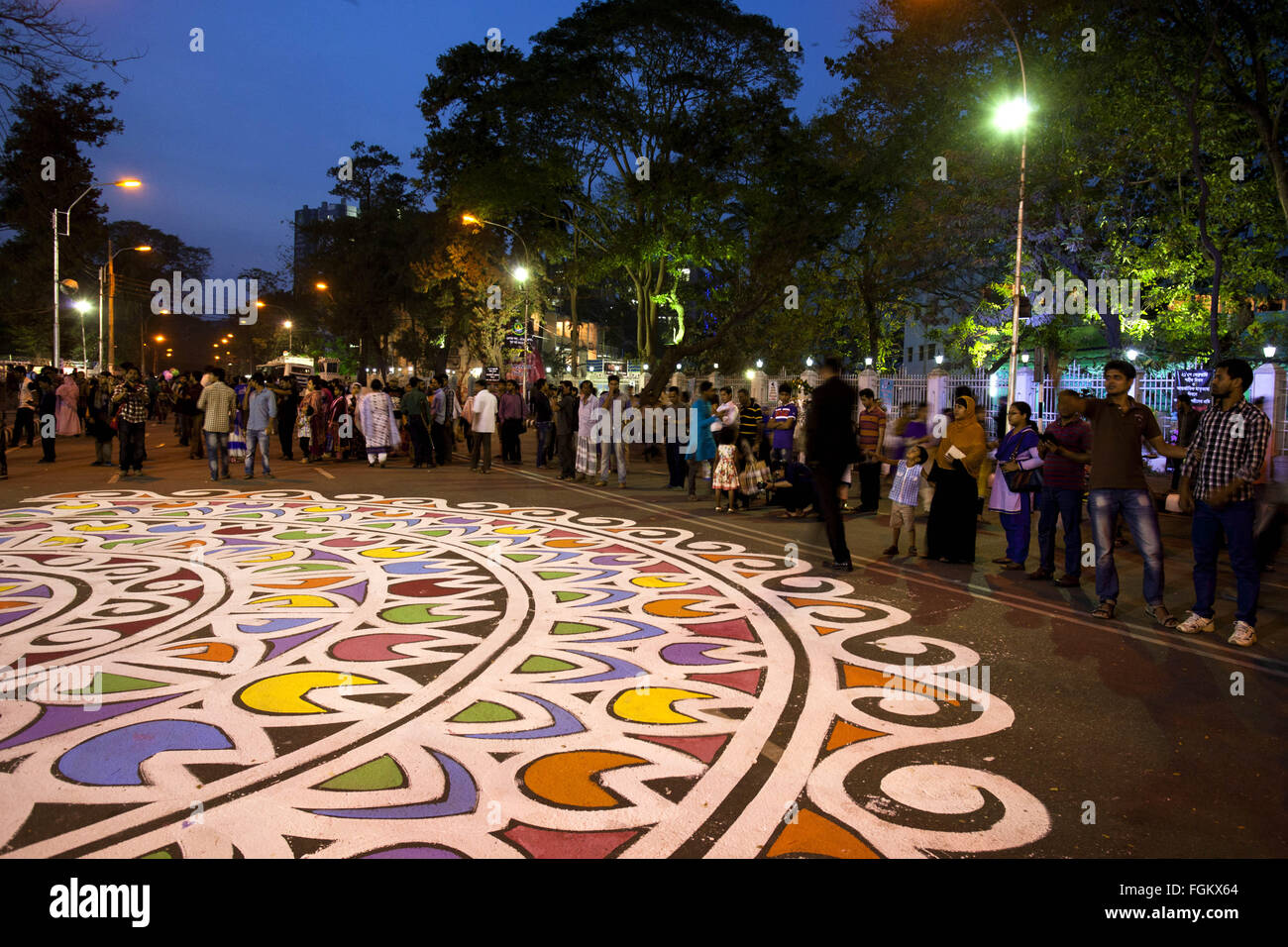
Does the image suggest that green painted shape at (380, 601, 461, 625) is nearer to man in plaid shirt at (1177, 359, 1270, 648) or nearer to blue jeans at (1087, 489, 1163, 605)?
blue jeans at (1087, 489, 1163, 605)

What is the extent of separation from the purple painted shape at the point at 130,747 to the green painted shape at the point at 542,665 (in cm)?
164

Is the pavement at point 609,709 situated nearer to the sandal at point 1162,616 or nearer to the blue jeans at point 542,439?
the sandal at point 1162,616

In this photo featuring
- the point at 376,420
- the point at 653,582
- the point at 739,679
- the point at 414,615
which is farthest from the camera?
the point at 376,420

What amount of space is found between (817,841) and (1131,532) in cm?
450

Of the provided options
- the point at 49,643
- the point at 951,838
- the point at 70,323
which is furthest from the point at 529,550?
the point at 70,323

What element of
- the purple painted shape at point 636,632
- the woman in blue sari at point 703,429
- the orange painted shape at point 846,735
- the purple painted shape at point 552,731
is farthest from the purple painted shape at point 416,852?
the woman in blue sari at point 703,429

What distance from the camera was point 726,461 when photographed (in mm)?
12484

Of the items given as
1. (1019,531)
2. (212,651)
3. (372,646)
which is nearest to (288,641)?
(212,651)

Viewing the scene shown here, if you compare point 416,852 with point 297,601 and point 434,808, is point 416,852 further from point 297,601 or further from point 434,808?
point 297,601

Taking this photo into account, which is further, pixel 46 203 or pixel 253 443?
pixel 46 203


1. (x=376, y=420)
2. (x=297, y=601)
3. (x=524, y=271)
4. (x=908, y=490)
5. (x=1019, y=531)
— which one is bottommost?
(x=297, y=601)

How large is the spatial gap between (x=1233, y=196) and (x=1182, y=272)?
3632 millimetres

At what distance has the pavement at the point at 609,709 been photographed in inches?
128
